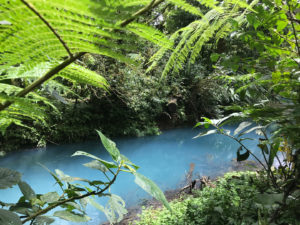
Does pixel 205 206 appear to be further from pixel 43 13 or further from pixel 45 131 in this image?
pixel 45 131

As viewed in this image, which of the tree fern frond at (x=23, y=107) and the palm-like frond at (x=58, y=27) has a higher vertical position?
the palm-like frond at (x=58, y=27)

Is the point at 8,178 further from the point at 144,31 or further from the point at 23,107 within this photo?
the point at 144,31

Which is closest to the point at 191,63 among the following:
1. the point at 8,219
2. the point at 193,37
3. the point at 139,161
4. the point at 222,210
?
the point at 193,37

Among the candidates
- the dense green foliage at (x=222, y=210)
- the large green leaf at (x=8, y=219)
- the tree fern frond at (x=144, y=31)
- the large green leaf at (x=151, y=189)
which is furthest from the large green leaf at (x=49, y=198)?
the dense green foliage at (x=222, y=210)

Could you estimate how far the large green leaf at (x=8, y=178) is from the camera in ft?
1.11

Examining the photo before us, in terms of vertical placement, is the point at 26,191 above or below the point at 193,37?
below

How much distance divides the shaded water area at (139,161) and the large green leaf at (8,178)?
213 cm

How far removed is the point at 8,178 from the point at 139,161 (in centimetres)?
391

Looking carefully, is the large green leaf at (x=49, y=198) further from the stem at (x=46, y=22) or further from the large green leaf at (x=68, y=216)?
the stem at (x=46, y=22)

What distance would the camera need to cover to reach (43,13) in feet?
0.71

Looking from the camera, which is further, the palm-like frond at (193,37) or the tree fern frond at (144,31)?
the palm-like frond at (193,37)

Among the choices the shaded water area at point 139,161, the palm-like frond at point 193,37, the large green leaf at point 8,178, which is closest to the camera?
the large green leaf at point 8,178

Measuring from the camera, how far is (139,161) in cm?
414

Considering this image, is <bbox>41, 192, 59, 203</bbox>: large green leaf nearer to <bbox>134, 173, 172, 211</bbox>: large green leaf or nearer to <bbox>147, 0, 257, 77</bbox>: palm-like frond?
<bbox>134, 173, 172, 211</bbox>: large green leaf
